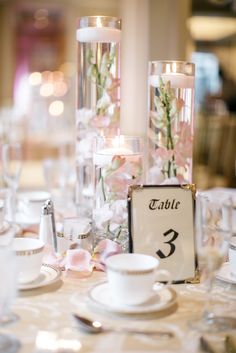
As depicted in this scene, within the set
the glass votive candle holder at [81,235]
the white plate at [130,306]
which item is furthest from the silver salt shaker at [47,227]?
the white plate at [130,306]

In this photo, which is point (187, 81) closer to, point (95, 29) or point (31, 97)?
point (95, 29)

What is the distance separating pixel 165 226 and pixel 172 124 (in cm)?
34

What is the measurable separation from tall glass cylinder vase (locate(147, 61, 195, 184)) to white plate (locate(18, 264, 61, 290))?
1.29ft

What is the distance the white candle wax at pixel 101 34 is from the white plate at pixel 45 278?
0.66 meters

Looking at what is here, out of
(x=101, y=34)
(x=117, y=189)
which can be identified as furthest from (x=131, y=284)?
(x=101, y=34)

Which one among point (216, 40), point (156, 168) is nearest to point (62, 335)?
point (156, 168)

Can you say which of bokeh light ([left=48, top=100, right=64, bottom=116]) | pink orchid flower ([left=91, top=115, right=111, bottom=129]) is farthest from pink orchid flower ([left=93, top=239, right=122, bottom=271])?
bokeh light ([left=48, top=100, right=64, bottom=116])

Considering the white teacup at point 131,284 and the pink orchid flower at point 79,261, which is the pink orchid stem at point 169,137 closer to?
the pink orchid flower at point 79,261

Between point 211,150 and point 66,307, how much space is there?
6174 millimetres

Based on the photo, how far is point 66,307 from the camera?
1.09 meters

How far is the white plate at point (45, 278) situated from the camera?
1.15 metres

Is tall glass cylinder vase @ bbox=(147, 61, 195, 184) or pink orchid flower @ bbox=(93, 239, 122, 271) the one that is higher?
tall glass cylinder vase @ bbox=(147, 61, 195, 184)

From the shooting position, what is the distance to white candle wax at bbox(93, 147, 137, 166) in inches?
52.8

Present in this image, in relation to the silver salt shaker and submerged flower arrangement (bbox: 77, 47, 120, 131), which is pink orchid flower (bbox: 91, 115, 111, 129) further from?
the silver salt shaker
